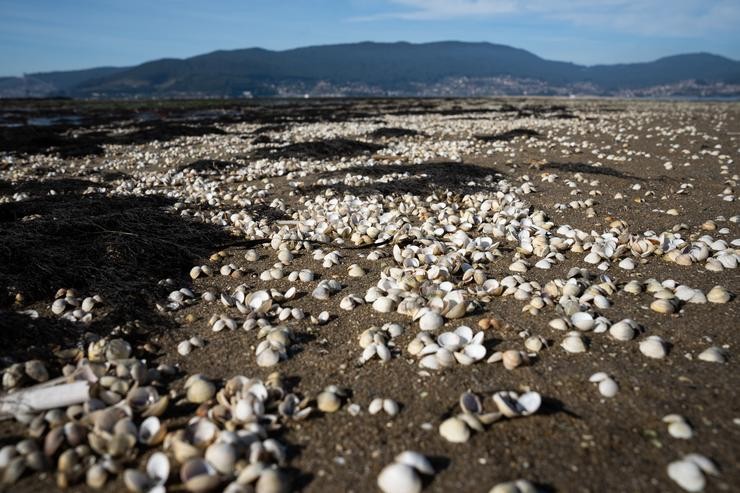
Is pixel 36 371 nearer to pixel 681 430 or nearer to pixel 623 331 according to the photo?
pixel 681 430

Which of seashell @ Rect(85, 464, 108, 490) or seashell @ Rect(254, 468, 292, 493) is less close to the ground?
seashell @ Rect(254, 468, 292, 493)

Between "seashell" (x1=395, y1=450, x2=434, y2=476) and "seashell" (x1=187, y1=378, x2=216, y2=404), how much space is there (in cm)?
106

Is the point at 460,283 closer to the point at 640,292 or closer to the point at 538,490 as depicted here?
the point at 640,292

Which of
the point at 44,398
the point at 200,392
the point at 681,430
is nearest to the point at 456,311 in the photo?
the point at 681,430

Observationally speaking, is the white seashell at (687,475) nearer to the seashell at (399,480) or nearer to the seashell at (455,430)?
the seashell at (455,430)

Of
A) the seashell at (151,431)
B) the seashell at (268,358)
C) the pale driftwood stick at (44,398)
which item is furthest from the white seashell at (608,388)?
the pale driftwood stick at (44,398)

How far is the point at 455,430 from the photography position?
6.37ft

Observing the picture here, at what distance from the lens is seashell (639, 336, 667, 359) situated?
2.45 metres

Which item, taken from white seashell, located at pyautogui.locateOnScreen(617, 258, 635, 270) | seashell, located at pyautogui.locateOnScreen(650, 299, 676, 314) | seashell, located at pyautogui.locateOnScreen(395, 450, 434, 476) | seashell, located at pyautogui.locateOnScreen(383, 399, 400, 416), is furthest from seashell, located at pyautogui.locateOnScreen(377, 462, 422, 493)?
white seashell, located at pyautogui.locateOnScreen(617, 258, 635, 270)

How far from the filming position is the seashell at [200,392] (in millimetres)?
2246

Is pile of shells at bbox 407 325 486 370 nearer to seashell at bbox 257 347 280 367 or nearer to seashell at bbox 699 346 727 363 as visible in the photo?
seashell at bbox 257 347 280 367

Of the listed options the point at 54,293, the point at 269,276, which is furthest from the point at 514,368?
the point at 54,293

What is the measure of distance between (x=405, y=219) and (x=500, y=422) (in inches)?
139

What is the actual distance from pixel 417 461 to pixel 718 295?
2576 mm
